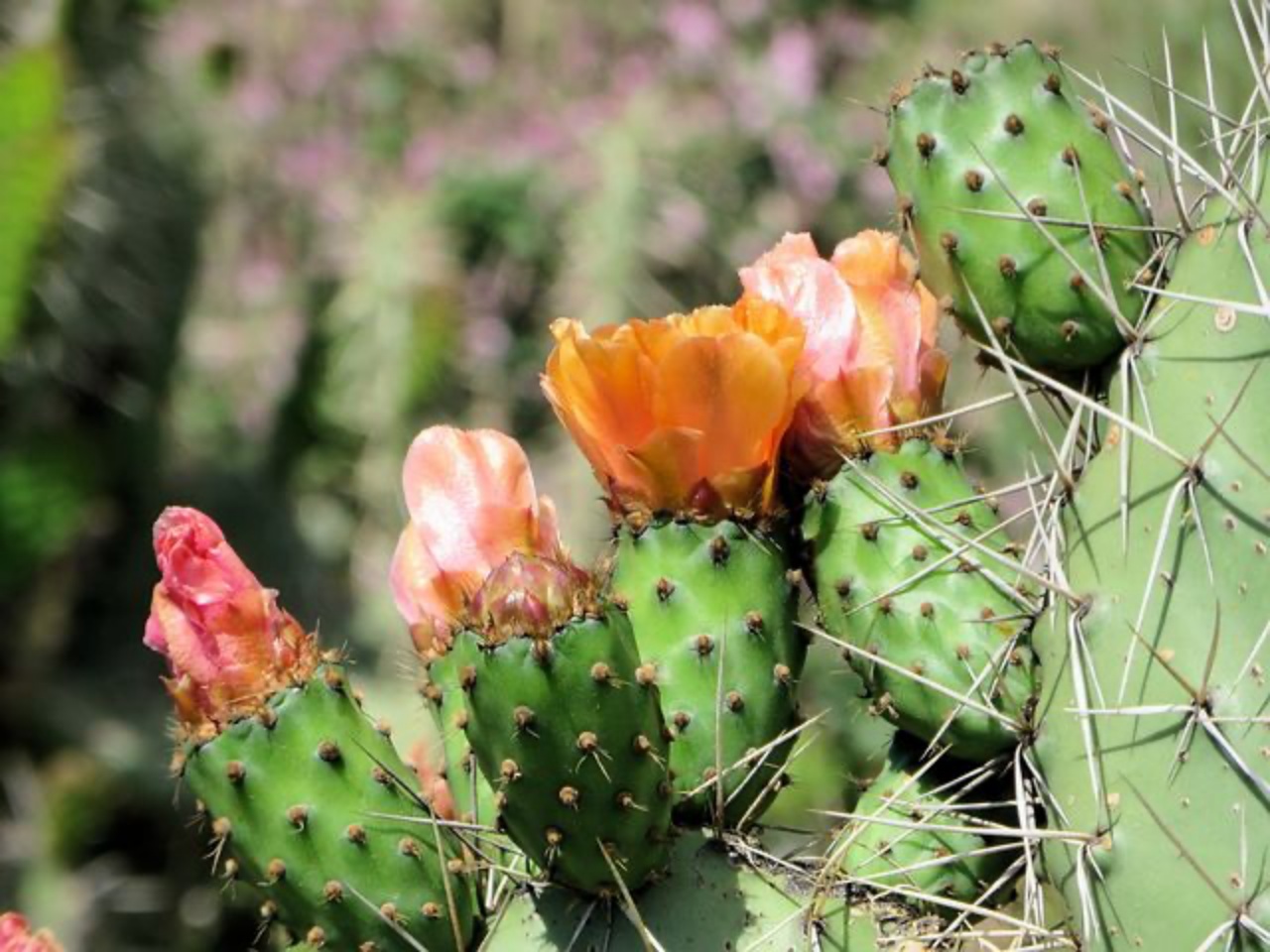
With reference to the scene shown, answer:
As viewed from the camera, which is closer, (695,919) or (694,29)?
(695,919)

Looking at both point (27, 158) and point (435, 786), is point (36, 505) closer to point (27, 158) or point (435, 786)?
point (27, 158)

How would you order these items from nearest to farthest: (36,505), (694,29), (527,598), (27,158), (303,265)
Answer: (527,598) < (27,158) < (36,505) < (303,265) < (694,29)

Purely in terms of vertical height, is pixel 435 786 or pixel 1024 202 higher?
pixel 1024 202

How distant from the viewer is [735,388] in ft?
4.15

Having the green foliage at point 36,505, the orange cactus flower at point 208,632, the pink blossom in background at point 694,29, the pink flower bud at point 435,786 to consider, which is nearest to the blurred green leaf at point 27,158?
the green foliage at point 36,505

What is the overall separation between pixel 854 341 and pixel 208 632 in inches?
19.4

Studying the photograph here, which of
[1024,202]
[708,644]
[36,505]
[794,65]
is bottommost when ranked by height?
[36,505]

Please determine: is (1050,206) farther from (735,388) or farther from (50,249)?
(50,249)

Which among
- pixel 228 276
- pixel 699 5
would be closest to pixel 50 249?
pixel 228 276

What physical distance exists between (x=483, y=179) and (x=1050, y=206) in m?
3.94

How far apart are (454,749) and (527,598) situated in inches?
11.2

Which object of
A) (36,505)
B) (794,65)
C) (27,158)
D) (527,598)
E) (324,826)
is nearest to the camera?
(527,598)

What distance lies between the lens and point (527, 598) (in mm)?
1123

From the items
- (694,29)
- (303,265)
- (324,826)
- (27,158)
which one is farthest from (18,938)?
(694,29)
